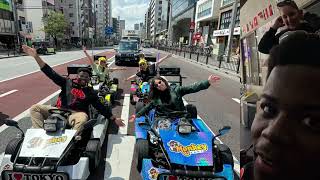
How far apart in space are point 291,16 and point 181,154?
3171mm

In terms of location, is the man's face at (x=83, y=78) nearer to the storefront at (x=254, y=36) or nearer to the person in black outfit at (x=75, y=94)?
the person in black outfit at (x=75, y=94)

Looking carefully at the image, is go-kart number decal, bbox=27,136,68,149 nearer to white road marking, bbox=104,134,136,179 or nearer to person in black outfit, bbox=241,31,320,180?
white road marking, bbox=104,134,136,179

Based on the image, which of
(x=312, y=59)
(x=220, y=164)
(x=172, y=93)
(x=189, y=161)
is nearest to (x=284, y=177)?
(x=312, y=59)

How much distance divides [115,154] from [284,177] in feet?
15.6

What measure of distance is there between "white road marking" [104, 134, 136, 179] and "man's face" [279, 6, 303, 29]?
3.98 metres

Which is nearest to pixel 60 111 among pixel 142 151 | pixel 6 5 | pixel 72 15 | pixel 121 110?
pixel 142 151

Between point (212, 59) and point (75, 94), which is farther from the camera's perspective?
point (212, 59)

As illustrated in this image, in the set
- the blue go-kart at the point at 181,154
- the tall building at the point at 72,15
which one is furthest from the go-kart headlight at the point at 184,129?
the tall building at the point at 72,15

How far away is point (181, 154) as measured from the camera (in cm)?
398

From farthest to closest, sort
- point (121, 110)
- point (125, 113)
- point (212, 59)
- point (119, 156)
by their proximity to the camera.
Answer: point (212, 59) < point (121, 110) < point (125, 113) < point (119, 156)

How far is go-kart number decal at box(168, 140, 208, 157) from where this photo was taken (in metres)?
4.02

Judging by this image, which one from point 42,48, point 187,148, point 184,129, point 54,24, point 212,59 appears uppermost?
point 54,24

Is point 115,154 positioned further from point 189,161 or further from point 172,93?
point 189,161

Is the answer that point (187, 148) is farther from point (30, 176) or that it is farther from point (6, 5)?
point (6, 5)
